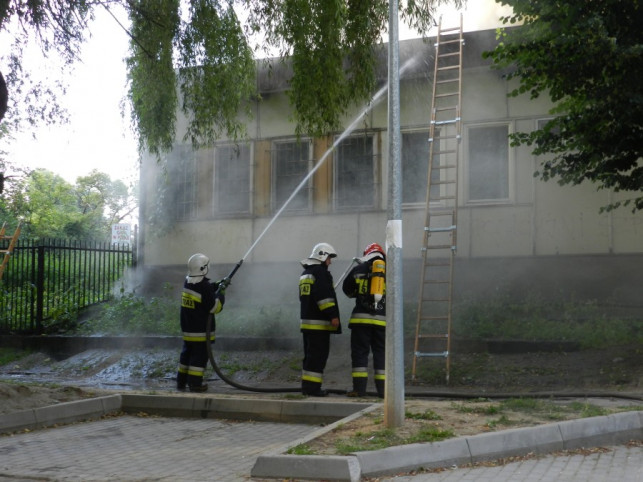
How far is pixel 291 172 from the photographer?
1523 cm

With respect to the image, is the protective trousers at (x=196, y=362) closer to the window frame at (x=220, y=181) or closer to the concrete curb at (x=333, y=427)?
the concrete curb at (x=333, y=427)

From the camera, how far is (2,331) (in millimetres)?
15219

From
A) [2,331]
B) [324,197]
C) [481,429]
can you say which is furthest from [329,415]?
[2,331]

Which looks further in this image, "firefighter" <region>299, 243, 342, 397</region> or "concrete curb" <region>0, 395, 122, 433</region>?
"firefighter" <region>299, 243, 342, 397</region>

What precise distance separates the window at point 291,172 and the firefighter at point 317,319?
19.4ft

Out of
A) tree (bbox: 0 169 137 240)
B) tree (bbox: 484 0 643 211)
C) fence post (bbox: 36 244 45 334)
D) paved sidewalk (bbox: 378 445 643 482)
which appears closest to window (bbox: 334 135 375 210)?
tree (bbox: 484 0 643 211)

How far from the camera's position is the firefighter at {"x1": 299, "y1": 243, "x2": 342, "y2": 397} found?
8.90 metres

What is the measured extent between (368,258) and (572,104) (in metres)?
3.74

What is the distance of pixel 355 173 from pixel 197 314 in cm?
572

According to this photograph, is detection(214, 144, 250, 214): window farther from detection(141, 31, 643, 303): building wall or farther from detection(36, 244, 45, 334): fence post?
detection(36, 244, 45, 334): fence post

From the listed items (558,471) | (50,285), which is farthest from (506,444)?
(50,285)

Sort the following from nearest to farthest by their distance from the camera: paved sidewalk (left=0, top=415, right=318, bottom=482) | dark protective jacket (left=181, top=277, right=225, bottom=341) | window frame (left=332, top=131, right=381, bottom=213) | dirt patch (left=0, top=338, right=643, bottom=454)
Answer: paved sidewalk (left=0, top=415, right=318, bottom=482)
dirt patch (left=0, top=338, right=643, bottom=454)
dark protective jacket (left=181, top=277, right=225, bottom=341)
window frame (left=332, top=131, right=381, bottom=213)

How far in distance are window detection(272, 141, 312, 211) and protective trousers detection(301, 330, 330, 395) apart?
6.17m

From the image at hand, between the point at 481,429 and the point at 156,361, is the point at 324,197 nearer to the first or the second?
the point at 156,361
